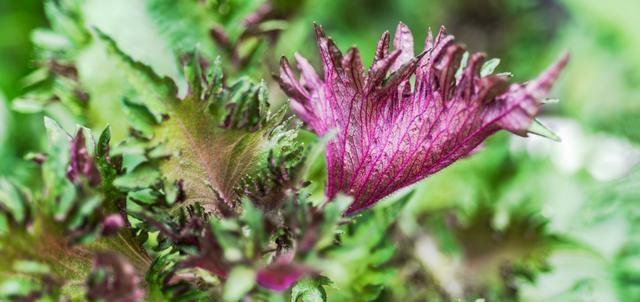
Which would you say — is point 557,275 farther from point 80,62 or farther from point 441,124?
point 80,62

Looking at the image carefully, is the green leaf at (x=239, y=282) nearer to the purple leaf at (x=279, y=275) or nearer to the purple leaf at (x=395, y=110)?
the purple leaf at (x=279, y=275)

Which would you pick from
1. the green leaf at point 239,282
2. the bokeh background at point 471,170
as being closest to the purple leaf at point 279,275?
the green leaf at point 239,282

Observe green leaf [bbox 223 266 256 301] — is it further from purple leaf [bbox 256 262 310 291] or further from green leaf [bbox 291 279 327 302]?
green leaf [bbox 291 279 327 302]

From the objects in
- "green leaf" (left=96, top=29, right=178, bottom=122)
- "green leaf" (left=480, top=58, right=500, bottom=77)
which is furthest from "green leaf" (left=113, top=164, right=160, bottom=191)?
"green leaf" (left=480, top=58, right=500, bottom=77)

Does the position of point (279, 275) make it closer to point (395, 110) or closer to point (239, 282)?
point (239, 282)

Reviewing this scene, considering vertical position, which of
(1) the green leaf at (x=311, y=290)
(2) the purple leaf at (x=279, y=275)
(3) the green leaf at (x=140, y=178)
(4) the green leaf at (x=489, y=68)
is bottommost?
(2) the purple leaf at (x=279, y=275)

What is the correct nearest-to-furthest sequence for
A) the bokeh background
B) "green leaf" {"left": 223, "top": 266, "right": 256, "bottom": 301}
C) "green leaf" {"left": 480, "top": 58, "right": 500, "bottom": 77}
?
"green leaf" {"left": 223, "top": 266, "right": 256, "bottom": 301} < "green leaf" {"left": 480, "top": 58, "right": 500, "bottom": 77} < the bokeh background
